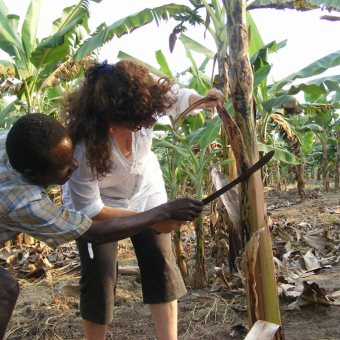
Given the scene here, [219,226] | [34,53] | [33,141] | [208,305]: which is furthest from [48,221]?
[34,53]

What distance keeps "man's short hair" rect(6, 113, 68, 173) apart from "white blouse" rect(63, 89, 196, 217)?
0.31 metres

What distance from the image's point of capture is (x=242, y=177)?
1.73 m

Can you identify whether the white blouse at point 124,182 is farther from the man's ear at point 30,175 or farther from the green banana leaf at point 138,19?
the green banana leaf at point 138,19

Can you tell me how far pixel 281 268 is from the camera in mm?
3477

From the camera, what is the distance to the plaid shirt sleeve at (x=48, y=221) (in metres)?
1.53

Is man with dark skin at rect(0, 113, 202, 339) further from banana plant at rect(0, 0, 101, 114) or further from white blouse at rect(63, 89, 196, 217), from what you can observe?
banana plant at rect(0, 0, 101, 114)

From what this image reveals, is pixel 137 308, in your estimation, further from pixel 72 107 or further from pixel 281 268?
pixel 72 107

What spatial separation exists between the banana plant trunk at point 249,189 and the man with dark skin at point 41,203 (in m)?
0.25

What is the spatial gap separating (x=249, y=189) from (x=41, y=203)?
82 centimetres

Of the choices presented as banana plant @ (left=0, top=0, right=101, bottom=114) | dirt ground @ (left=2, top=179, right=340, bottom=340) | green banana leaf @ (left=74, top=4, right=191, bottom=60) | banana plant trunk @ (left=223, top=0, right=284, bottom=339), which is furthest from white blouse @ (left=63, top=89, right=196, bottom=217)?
banana plant @ (left=0, top=0, right=101, bottom=114)

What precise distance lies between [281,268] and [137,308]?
47.9 inches

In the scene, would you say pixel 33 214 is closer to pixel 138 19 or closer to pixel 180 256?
pixel 180 256

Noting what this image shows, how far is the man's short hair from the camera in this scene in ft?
4.92

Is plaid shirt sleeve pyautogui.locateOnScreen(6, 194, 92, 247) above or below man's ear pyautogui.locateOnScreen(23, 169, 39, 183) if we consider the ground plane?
below
